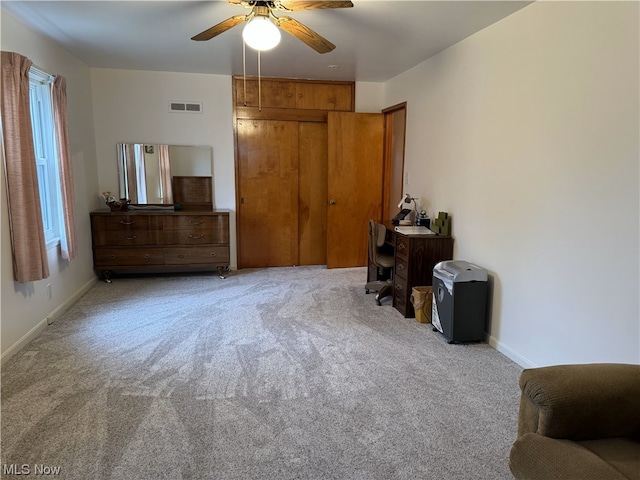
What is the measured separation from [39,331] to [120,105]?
2.83 m

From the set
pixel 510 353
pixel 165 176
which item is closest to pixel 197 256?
pixel 165 176

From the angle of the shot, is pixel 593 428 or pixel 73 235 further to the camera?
pixel 73 235

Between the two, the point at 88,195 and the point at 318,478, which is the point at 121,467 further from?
the point at 88,195

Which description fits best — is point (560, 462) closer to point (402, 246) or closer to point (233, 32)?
point (402, 246)

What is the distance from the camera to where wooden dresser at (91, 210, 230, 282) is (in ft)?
15.5

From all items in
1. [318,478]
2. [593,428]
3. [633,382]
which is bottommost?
[318,478]

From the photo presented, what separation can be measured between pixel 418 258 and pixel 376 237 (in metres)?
0.55

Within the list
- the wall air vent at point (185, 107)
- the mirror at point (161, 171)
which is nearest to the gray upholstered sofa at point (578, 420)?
the mirror at point (161, 171)

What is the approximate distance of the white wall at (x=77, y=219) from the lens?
291 centimetres

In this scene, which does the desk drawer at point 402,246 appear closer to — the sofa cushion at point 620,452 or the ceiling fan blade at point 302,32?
the ceiling fan blade at point 302,32

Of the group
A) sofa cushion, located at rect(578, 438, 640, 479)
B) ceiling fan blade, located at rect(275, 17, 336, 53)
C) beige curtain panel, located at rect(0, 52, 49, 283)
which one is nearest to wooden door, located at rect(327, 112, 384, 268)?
ceiling fan blade, located at rect(275, 17, 336, 53)

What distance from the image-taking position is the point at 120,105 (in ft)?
16.3

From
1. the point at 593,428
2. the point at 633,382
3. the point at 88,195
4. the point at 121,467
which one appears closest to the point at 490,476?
the point at 593,428

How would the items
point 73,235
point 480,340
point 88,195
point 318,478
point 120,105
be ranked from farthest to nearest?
1. point 120,105
2. point 88,195
3. point 73,235
4. point 480,340
5. point 318,478
